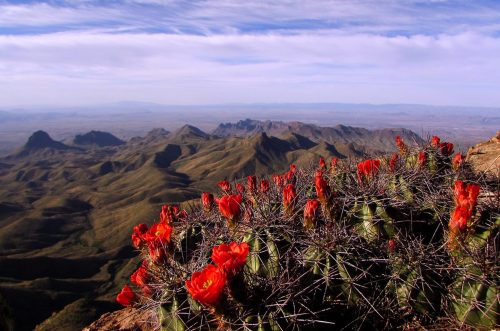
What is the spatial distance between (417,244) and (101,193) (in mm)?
178528

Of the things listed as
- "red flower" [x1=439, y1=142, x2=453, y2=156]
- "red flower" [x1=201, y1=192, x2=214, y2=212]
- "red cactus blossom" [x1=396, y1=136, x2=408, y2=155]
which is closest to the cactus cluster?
"red flower" [x1=201, y1=192, x2=214, y2=212]

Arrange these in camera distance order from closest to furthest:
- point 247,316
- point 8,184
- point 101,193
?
point 247,316 < point 101,193 < point 8,184

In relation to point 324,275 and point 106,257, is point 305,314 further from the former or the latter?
point 106,257

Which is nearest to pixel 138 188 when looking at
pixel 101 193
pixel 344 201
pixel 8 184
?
pixel 101 193

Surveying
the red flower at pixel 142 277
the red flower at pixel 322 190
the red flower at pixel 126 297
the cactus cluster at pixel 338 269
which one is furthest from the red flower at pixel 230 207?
the red flower at pixel 126 297

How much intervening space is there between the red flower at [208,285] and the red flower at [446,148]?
7192mm

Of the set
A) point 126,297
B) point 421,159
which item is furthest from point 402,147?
point 126,297

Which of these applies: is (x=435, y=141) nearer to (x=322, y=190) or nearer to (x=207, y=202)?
(x=322, y=190)

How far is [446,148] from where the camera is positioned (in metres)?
9.53

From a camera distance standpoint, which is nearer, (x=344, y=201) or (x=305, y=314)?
(x=305, y=314)

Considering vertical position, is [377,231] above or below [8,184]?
above

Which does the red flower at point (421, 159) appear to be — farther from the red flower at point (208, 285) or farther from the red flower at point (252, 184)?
the red flower at point (208, 285)

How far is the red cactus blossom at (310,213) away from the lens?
18.4 feet

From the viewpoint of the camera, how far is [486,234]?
5.36 meters
